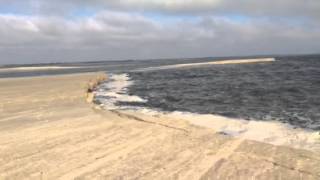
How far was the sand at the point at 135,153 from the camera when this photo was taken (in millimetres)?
9070

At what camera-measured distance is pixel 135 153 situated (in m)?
10.7

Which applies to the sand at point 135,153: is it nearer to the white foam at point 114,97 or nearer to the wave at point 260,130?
the wave at point 260,130

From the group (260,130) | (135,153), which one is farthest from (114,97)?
(135,153)

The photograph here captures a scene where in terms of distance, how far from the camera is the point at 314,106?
21438 millimetres

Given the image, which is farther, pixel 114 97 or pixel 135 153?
pixel 114 97

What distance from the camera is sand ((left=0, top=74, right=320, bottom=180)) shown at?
907 cm

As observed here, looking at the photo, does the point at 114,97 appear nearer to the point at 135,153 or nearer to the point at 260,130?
the point at 260,130

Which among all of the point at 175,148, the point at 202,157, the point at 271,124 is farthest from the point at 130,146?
the point at 271,124

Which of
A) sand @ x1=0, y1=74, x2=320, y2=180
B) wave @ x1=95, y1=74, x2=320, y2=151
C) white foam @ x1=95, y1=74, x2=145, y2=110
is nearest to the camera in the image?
sand @ x1=0, y1=74, x2=320, y2=180

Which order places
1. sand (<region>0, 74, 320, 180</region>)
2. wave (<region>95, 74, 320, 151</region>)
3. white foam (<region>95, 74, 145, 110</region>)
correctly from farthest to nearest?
white foam (<region>95, 74, 145, 110</region>)
wave (<region>95, 74, 320, 151</region>)
sand (<region>0, 74, 320, 180</region>)

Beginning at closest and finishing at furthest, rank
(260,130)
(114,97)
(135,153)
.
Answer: (135,153), (260,130), (114,97)

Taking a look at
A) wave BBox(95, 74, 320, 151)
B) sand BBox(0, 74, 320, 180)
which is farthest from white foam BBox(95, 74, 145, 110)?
sand BBox(0, 74, 320, 180)

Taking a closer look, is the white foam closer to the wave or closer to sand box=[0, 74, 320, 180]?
the wave

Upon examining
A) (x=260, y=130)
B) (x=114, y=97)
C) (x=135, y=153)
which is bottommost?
(x=114, y=97)
